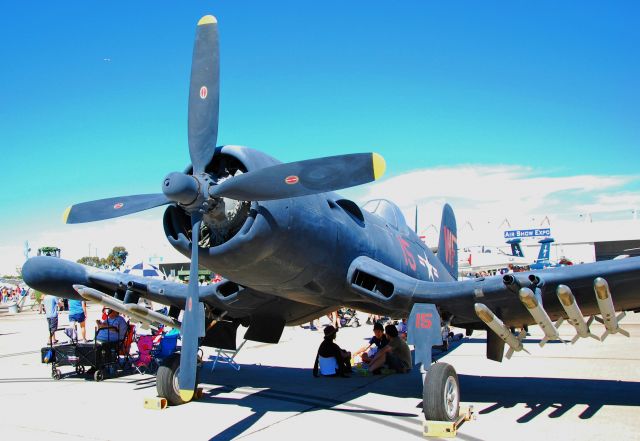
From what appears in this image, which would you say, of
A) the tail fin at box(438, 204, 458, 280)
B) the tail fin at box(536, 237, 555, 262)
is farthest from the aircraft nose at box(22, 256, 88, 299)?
the tail fin at box(536, 237, 555, 262)

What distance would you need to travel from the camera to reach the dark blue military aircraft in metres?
5.46

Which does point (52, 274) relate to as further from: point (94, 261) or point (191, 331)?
point (94, 261)

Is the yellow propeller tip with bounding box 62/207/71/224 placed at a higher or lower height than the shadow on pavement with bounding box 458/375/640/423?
higher

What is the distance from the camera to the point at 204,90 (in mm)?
6168

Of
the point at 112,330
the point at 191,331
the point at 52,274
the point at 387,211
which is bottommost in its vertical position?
the point at 112,330

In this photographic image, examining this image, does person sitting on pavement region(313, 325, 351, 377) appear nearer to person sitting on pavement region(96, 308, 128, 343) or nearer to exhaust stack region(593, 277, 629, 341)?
person sitting on pavement region(96, 308, 128, 343)

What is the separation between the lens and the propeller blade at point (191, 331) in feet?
18.5

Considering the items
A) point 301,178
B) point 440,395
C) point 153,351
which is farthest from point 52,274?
point 440,395

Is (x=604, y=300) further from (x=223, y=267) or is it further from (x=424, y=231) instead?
(x=424, y=231)

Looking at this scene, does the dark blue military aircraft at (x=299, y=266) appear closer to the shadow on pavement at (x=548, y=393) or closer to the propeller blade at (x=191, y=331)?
the propeller blade at (x=191, y=331)

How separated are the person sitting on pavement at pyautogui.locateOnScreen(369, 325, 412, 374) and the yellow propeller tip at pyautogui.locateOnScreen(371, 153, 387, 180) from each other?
566cm

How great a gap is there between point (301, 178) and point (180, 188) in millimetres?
1176

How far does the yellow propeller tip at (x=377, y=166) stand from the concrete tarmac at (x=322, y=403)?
2880 millimetres

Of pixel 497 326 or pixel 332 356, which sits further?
pixel 332 356
